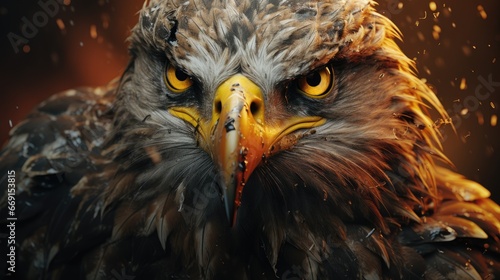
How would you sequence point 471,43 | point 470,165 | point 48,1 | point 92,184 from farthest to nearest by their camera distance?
point 470,165 → point 471,43 → point 48,1 → point 92,184

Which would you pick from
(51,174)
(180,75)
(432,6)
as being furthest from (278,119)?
(432,6)

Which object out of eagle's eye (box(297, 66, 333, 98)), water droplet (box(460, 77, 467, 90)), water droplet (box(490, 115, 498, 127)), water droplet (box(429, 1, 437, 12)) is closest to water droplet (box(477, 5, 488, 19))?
water droplet (box(460, 77, 467, 90))

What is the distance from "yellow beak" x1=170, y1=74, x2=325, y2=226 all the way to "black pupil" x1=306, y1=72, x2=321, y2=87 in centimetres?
9

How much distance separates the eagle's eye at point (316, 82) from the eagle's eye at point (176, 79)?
0.95 feet

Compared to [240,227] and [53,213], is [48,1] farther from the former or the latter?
[240,227]

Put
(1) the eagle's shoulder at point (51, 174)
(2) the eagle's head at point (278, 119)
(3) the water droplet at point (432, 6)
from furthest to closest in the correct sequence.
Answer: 1. (3) the water droplet at point (432, 6)
2. (1) the eagle's shoulder at point (51, 174)
3. (2) the eagle's head at point (278, 119)

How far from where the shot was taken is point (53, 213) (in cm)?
220

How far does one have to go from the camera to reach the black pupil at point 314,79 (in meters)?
1.79

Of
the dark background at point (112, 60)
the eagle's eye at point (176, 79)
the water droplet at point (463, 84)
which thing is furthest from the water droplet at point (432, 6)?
the eagle's eye at point (176, 79)

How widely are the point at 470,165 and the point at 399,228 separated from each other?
1841 mm

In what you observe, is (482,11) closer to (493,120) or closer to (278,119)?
(493,120)

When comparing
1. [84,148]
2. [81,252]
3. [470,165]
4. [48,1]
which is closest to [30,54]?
[48,1]

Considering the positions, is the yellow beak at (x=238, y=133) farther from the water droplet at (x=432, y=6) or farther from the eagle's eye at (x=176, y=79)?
the water droplet at (x=432, y=6)

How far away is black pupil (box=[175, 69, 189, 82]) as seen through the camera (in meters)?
1.83
